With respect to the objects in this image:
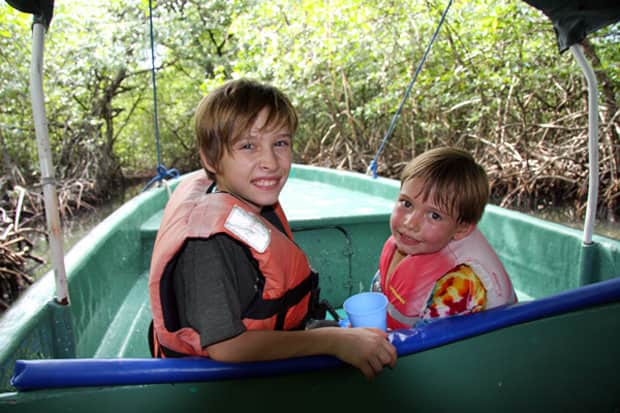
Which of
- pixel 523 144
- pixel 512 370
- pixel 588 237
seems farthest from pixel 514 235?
pixel 523 144

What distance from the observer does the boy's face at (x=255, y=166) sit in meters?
1.00

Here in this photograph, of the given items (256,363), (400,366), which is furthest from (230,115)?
(400,366)

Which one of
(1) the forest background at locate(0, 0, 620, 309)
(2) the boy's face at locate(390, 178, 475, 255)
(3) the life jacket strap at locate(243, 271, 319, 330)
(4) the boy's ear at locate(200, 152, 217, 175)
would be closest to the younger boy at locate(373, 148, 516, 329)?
(2) the boy's face at locate(390, 178, 475, 255)

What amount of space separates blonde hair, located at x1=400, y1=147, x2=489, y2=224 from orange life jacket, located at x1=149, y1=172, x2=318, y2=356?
0.43 metres

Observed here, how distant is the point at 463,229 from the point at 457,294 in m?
0.20

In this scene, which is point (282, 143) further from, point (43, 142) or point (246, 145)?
point (43, 142)

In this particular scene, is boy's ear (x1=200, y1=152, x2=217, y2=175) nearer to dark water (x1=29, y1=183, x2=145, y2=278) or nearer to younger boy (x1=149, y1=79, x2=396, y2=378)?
younger boy (x1=149, y1=79, x2=396, y2=378)

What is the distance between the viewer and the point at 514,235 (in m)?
1.93

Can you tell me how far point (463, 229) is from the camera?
1.24 meters

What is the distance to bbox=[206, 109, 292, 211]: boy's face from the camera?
3.28 feet

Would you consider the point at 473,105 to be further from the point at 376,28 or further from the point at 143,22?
the point at 143,22

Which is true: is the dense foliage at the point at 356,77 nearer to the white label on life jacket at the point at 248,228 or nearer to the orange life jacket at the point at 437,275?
the orange life jacket at the point at 437,275

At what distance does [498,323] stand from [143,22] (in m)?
9.42

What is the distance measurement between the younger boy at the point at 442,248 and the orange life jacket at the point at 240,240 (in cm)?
34
